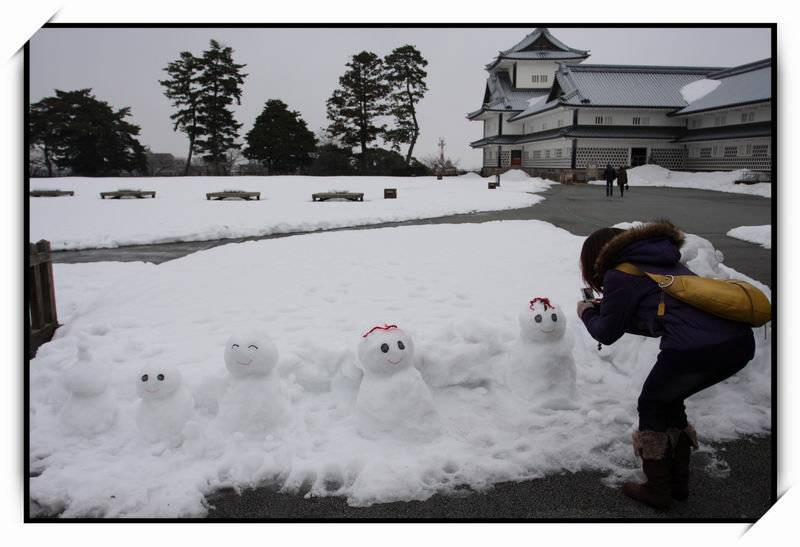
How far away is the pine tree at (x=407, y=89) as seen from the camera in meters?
2.95

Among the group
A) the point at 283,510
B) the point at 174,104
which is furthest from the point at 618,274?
the point at 174,104

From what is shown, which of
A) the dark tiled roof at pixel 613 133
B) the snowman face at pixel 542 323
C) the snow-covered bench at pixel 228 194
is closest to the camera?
the snowman face at pixel 542 323

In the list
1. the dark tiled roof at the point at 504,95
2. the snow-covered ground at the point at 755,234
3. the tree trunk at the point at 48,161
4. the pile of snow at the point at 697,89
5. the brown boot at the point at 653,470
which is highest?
the dark tiled roof at the point at 504,95

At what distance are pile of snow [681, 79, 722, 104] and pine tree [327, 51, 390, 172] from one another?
1857mm

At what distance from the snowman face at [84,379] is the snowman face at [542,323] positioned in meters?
1.94

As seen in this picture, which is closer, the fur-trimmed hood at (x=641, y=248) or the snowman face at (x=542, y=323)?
the fur-trimmed hood at (x=641, y=248)

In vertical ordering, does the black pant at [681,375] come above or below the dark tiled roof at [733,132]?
below

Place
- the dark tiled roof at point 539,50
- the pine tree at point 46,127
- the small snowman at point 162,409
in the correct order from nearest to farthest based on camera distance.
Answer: the small snowman at point 162,409 → the pine tree at point 46,127 → the dark tiled roof at point 539,50

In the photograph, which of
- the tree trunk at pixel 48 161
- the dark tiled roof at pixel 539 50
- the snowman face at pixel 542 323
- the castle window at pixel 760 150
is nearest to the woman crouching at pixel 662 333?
the snowman face at pixel 542 323

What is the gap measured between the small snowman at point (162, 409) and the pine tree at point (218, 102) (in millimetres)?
1606

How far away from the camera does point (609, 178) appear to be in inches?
153

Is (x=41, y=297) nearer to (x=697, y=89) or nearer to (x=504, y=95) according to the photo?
(x=504, y=95)

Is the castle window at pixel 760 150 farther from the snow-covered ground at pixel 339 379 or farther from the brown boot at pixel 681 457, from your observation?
the brown boot at pixel 681 457

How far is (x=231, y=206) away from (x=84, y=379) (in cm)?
355
